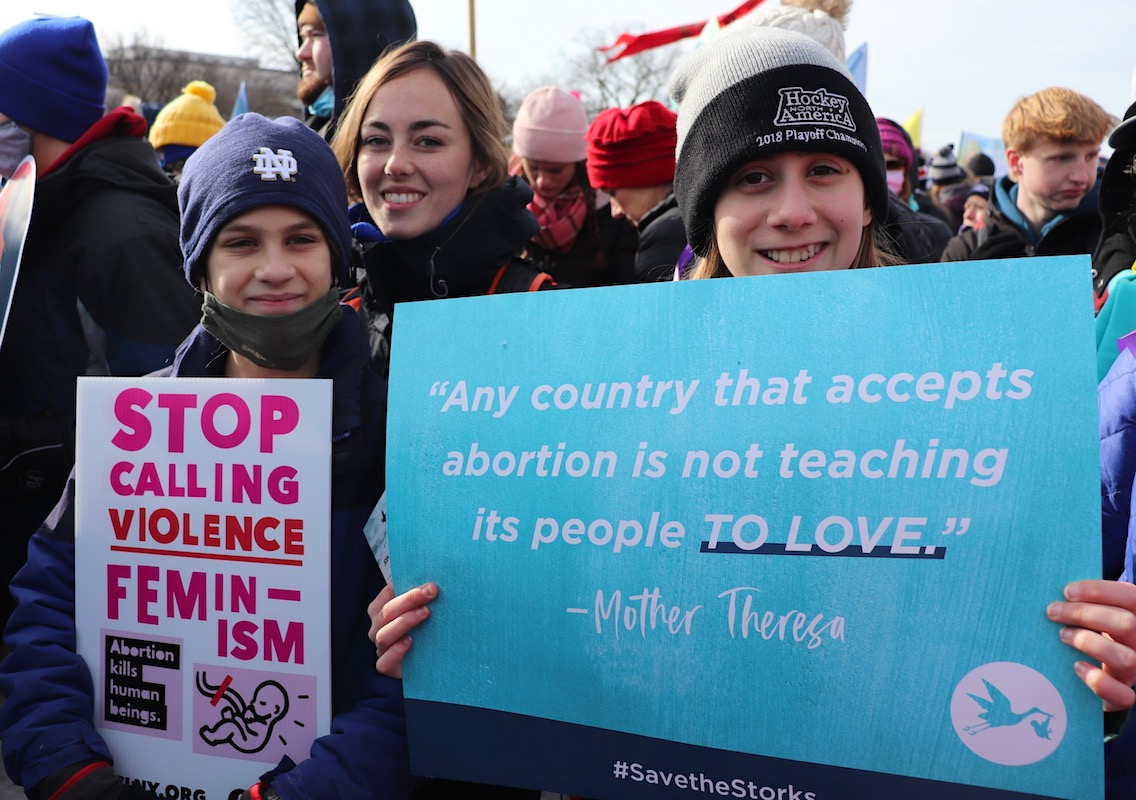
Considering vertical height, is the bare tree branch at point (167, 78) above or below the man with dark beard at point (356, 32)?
above

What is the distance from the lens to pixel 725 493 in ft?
4.50

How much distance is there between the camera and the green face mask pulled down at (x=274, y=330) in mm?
1973

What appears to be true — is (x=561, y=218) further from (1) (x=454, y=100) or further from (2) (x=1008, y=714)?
(2) (x=1008, y=714)

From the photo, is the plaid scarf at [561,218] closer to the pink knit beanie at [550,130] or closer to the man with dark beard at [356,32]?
the pink knit beanie at [550,130]

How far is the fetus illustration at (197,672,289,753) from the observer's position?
1.70 m

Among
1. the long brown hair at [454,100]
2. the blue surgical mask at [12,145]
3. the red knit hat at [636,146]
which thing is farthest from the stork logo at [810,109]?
the blue surgical mask at [12,145]

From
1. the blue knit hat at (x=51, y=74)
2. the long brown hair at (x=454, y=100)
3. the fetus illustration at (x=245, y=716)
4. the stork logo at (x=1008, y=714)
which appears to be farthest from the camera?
the blue knit hat at (x=51, y=74)

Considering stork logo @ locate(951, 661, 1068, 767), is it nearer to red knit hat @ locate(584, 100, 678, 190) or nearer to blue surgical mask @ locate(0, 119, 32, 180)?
red knit hat @ locate(584, 100, 678, 190)

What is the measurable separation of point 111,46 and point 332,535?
4317 cm

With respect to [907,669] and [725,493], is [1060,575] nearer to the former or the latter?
[907,669]

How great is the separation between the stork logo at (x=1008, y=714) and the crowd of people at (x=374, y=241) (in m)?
0.07

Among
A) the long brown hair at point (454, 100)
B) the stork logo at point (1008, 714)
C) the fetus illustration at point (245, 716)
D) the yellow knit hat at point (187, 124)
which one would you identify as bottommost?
the fetus illustration at point (245, 716)

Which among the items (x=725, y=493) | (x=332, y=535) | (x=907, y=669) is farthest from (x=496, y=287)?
(x=907, y=669)

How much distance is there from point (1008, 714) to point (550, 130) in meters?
3.81
